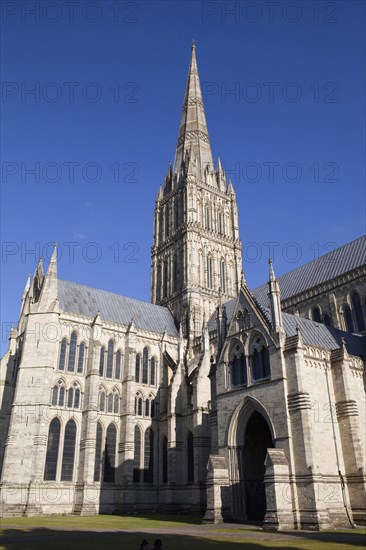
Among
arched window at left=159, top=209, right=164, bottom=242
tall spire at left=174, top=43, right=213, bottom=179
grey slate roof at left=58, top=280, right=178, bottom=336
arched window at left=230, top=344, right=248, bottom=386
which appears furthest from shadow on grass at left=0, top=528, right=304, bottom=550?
tall spire at left=174, top=43, right=213, bottom=179

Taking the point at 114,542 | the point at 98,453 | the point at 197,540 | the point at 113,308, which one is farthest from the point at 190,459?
the point at 114,542

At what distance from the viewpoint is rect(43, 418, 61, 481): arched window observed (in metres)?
38.2

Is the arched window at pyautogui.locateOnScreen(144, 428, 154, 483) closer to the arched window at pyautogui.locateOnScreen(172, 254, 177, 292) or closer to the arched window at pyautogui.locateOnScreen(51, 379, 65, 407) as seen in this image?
the arched window at pyautogui.locateOnScreen(51, 379, 65, 407)

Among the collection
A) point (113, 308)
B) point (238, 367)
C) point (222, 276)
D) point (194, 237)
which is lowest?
point (238, 367)

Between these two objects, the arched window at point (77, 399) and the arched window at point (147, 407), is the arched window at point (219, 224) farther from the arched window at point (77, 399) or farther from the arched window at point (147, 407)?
the arched window at point (77, 399)

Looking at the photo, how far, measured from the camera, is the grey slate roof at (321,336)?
29.4 m

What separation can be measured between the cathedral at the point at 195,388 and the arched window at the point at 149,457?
146 millimetres

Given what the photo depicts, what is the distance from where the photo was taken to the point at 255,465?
3030cm

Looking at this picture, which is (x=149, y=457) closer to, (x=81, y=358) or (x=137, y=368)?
(x=137, y=368)

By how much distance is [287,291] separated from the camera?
161 feet

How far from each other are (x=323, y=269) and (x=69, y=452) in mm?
29452

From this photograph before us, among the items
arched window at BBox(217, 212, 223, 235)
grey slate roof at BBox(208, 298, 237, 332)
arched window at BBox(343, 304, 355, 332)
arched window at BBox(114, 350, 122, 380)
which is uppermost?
arched window at BBox(217, 212, 223, 235)

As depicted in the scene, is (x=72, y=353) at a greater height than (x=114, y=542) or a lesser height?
greater

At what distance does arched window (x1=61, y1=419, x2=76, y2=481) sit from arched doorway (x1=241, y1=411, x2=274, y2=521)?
17.3 metres
